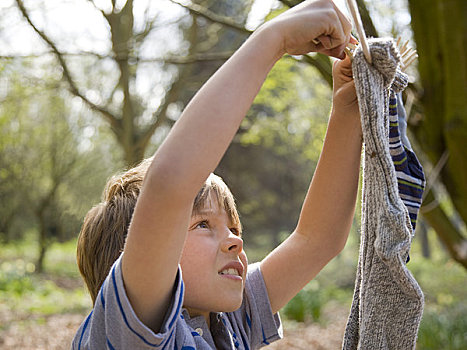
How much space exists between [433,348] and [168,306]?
4.26 metres

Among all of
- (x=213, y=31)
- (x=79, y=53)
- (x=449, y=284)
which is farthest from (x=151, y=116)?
(x=449, y=284)

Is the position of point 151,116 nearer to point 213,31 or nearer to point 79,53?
point 213,31

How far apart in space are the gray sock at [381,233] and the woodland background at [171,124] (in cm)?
17

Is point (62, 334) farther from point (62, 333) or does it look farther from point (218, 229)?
point (218, 229)

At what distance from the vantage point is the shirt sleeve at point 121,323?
85 centimetres

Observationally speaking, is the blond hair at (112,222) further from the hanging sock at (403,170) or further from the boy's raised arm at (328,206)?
the hanging sock at (403,170)

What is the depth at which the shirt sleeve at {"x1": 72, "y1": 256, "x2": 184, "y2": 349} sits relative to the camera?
0.85 metres

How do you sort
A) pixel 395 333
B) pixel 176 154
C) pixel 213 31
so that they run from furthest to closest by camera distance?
pixel 213 31 → pixel 395 333 → pixel 176 154

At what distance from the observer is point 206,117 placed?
0.84 m

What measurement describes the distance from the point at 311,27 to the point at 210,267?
0.53 metres

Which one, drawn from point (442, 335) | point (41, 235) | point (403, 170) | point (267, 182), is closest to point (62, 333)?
point (442, 335)

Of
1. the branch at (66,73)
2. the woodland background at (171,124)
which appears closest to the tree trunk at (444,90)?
the woodland background at (171,124)

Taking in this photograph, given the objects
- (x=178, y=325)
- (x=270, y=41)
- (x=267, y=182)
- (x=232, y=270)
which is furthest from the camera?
(x=267, y=182)

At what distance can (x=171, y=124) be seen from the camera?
35.1 feet
